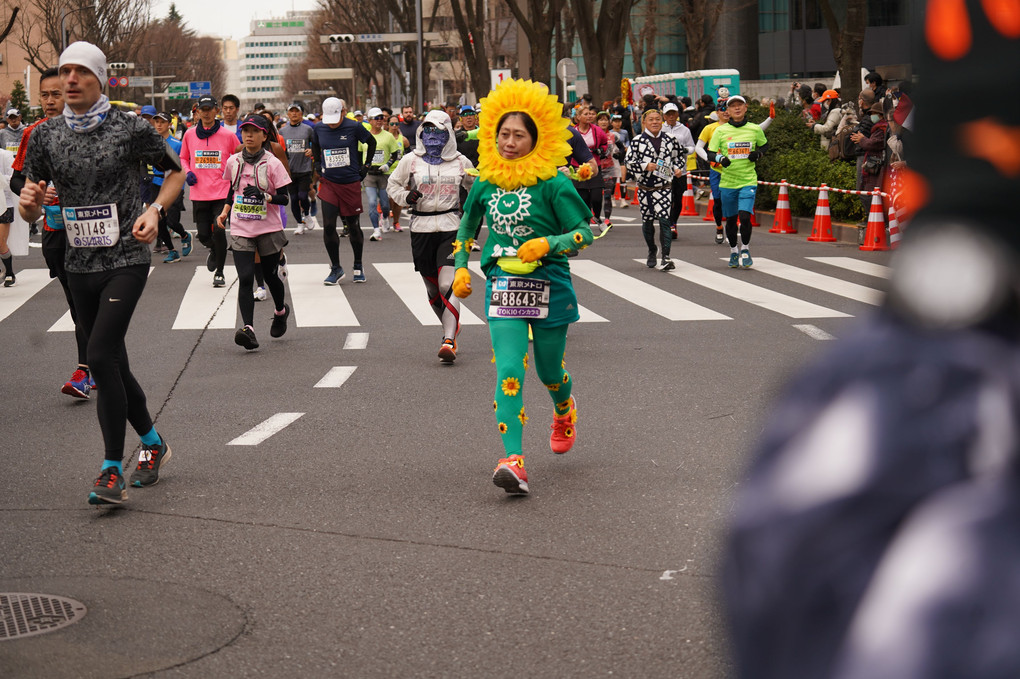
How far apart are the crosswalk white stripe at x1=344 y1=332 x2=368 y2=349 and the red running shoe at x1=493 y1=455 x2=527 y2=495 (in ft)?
17.3

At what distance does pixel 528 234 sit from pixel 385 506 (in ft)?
4.96

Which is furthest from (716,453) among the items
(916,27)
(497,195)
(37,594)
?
(916,27)

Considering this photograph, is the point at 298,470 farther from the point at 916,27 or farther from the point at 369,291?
the point at 369,291

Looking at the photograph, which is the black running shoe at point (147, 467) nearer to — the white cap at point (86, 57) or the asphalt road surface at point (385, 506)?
the asphalt road surface at point (385, 506)

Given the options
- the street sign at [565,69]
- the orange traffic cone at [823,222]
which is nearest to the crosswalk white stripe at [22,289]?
the orange traffic cone at [823,222]

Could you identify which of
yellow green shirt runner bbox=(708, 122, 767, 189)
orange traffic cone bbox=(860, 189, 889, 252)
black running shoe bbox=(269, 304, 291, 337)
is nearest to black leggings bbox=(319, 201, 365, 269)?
black running shoe bbox=(269, 304, 291, 337)

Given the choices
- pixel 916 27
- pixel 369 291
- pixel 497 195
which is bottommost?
pixel 369 291

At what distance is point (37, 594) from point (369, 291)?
10.5 meters

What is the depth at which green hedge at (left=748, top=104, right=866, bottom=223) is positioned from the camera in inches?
797

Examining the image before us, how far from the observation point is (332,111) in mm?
16797

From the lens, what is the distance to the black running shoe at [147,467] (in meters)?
6.63

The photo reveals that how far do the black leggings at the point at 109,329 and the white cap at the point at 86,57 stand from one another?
90 cm

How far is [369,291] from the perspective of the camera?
1531 cm

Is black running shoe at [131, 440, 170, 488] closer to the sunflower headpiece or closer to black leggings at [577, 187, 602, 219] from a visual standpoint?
the sunflower headpiece
